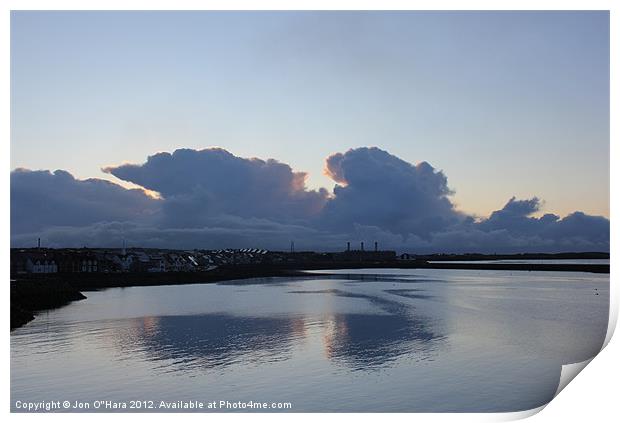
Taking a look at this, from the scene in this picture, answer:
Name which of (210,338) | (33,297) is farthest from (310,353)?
(33,297)

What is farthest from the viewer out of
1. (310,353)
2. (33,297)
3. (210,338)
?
(33,297)

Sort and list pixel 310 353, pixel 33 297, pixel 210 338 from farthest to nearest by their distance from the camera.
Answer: pixel 33 297, pixel 210 338, pixel 310 353

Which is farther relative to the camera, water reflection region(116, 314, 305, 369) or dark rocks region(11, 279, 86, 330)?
dark rocks region(11, 279, 86, 330)

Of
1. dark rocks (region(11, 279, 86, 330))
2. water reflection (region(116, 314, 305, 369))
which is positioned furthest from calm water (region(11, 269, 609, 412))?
dark rocks (region(11, 279, 86, 330))

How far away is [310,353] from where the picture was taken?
35.7ft

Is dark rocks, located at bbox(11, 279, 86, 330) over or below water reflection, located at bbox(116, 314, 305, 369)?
over

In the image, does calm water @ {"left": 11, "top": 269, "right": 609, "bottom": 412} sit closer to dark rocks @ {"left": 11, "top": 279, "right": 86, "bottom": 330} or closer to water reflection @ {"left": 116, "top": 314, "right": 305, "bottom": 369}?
water reflection @ {"left": 116, "top": 314, "right": 305, "bottom": 369}

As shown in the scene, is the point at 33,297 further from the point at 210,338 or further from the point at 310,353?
the point at 310,353

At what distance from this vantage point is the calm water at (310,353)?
8516 mm

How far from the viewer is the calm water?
27.9 feet

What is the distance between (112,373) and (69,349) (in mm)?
1928

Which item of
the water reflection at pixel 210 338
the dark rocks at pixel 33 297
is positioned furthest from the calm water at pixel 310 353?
the dark rocks at pixel 33 297

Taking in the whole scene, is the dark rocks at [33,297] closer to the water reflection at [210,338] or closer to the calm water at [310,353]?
the calm water at [310,353]
